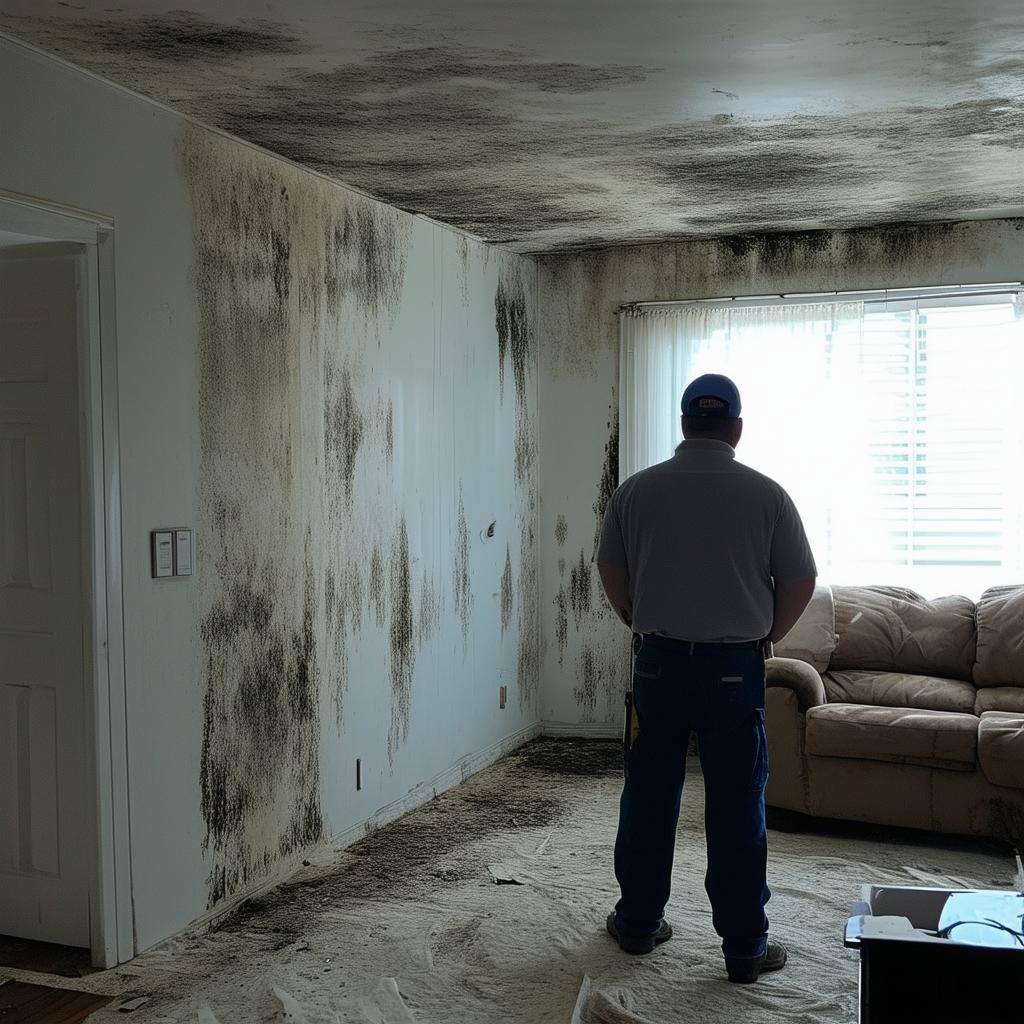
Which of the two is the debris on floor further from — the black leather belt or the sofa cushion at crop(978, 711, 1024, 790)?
the sofa cushion at crop(978, 711, 1024, 790)

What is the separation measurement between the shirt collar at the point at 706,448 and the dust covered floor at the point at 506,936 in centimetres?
142

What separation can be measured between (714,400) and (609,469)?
294cm

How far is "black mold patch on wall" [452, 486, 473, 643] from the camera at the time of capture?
525 cm

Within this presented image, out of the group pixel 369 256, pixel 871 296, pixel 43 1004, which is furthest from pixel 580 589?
pixel 43 1004

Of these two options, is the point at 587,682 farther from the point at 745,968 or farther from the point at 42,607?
the point at 42,607

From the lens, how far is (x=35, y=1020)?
9.36 feet

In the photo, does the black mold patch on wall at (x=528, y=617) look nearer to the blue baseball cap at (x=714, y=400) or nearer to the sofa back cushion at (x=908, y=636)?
the sofa back cushion at (x=908, y=636)

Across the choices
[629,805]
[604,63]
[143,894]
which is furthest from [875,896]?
[604,63]

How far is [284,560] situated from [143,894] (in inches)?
45.6

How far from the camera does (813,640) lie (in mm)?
5000

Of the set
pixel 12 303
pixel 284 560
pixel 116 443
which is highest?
pixel 12 303

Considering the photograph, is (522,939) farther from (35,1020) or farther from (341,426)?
(341,426)

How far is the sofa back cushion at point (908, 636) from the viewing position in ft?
16.2

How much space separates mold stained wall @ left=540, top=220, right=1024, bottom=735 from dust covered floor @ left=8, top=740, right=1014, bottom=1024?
143 cm
